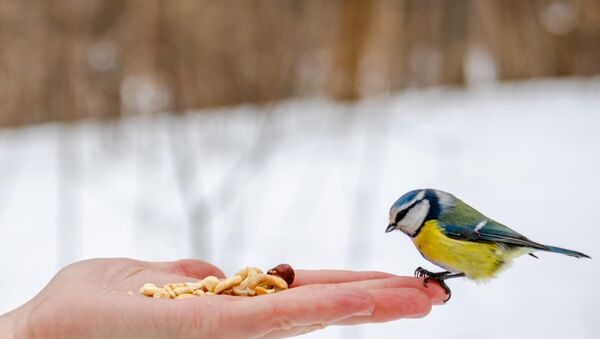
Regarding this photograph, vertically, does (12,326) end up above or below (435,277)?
below

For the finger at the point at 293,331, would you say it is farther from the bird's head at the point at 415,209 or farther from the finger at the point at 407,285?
the bird's head at the point at 415,209

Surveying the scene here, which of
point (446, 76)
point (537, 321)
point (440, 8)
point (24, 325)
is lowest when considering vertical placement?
point (537, 321)

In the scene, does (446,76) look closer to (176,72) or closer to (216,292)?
(176,72)

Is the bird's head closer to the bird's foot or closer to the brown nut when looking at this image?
the bird's foot

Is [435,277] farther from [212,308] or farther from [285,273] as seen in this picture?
[212,308]

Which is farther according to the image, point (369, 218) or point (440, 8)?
point (440, 8)

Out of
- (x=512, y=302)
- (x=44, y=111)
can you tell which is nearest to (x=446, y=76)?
(x=44, y=111)

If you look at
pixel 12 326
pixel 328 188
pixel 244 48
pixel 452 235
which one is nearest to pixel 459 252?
pixel 452 235

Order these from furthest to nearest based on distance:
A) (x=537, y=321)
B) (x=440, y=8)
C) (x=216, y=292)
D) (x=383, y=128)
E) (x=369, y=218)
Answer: (x=440, y=8), (x=383, y=128), (x=369, y=218), (x=537, y=321), (x=216, y=292)
